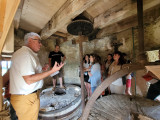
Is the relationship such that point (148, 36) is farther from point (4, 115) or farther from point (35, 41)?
point (4, 115)

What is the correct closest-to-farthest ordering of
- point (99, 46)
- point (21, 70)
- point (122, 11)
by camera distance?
1. point (21, 70)
2. point (122, 11)
3. point (99, 46)

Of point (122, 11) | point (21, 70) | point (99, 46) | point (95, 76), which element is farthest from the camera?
point (99, 46)

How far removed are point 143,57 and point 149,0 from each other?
131 centimetres

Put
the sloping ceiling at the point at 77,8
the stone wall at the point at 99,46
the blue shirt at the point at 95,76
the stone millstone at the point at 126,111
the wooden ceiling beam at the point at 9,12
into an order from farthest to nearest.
Result: the blue shirt at the point at 95,76 → the stone wall at the point at 99,46 → the sloping ceiling at the point at 77,8 → the stone millstone at the point at 126,111 → the wooden ceiling beam at the point at 9,12

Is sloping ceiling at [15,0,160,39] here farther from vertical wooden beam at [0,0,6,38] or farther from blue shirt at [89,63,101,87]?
blue shirt at [89,63,101,87]

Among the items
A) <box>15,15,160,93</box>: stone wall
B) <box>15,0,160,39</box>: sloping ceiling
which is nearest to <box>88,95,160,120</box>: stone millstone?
<box>15,15,160,93</box>: stone wall

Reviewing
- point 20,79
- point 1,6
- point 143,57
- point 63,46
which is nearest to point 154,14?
point 143,57

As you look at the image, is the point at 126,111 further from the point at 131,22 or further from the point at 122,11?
the point at 131,22

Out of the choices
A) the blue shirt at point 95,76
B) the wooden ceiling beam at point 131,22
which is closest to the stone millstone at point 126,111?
the blue shirt at point 95,76

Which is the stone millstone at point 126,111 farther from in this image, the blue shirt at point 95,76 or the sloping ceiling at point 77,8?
the sloping ceiling at point 77,8

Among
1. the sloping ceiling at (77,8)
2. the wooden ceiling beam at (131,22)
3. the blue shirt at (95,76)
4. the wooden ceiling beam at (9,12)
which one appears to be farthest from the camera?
the blue shirt at (95,76)

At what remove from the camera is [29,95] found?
1085 mm

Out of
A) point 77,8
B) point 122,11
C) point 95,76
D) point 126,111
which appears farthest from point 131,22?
point 126,111

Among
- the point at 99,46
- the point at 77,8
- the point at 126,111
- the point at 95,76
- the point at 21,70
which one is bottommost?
the point at 126,111
